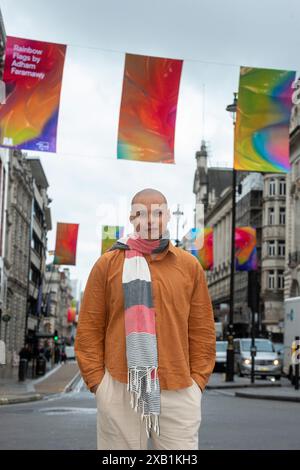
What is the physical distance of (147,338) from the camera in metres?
4.22

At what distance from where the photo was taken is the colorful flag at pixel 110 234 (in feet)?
69.6

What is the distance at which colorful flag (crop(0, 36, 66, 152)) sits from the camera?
16.3 metres

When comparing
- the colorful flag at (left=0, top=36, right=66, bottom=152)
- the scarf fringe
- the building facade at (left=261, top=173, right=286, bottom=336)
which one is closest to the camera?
the scarf fringe

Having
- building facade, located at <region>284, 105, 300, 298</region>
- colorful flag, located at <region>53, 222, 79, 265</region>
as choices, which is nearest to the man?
colorful flag, located at <region>53, 222, 79, 265</region>

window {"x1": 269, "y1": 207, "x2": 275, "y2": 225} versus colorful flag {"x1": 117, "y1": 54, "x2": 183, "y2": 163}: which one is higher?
window {"x1": 269, "y1": 207, "x2": 275, "y2": 225}

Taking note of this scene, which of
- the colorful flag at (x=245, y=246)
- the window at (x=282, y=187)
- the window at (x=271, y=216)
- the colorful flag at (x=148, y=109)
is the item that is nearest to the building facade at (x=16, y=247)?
the colorful flag at (x=245, y=246)

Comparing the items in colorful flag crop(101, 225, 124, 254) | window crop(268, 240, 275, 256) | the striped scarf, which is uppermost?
window crop(268, 240, 275, 256)

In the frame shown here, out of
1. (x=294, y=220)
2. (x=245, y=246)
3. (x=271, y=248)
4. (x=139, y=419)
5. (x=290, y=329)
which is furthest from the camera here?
(x=271, y=248)

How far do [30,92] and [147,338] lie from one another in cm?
1289

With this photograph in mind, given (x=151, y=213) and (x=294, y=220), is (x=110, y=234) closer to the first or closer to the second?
(x=151, y=213)

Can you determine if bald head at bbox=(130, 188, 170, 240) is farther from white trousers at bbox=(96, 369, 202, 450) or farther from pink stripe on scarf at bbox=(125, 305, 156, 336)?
white trousers at bbox=(96, 369, 202, 450)

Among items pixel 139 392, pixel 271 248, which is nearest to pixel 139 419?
pixel 139 392

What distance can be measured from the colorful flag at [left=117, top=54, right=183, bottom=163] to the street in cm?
506
